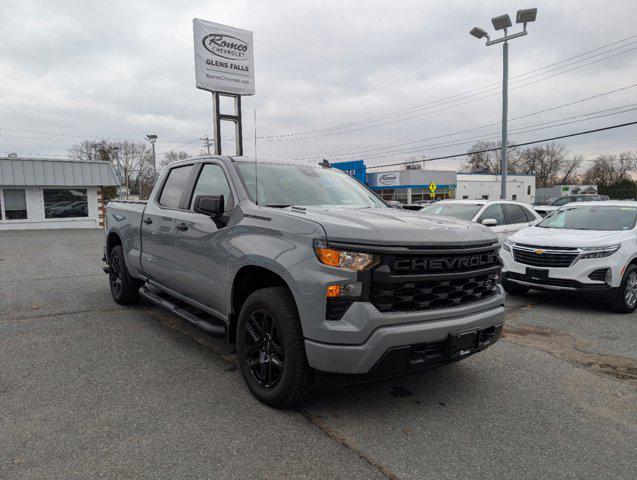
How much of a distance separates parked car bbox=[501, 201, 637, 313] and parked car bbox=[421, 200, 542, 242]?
5.91ft

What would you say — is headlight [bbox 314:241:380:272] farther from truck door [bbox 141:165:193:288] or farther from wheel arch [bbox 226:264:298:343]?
truck door [bbox 141:165:193:288]

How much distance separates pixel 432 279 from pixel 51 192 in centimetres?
2758

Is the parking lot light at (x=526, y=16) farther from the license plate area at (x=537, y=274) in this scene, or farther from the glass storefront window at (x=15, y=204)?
the glass storefront window at (x=15, y=204)

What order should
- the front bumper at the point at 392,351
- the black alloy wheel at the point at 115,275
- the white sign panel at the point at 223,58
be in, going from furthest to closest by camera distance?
the white sign panel at the point at 223,58
the black alloy wheel at the point at 115,275
the front bumper at the point at 392,351

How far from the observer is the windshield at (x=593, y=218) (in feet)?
24.1

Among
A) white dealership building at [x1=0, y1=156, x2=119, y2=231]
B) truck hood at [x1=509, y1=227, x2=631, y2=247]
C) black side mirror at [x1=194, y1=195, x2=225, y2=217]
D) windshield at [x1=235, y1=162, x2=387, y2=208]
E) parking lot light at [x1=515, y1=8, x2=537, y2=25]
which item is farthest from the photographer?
white dealership building at [x1=0, y1=156, x2=119, y2=231]

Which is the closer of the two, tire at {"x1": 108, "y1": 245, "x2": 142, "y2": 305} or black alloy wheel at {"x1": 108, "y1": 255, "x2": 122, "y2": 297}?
tire at {"x1": 108, "y1": 245, "x2": 142, "y2": 305}

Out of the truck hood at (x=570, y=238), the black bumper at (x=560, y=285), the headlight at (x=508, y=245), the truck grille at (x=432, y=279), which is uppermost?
the truck grille at (x=432, y=279)

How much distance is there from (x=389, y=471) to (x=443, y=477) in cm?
30

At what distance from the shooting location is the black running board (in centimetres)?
396

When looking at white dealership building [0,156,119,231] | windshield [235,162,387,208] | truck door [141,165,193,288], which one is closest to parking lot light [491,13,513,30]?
windshield [235,162,387,208]

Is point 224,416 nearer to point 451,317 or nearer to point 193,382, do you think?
point 193,382

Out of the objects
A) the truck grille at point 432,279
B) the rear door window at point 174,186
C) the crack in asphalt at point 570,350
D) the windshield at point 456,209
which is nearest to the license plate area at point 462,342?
the truck grille at point 432,279

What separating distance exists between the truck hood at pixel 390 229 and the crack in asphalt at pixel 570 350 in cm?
187
